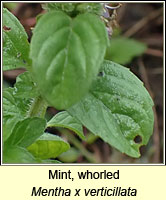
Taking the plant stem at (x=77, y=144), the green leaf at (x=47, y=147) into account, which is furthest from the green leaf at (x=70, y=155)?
the green leaf at (x=47, y=147)

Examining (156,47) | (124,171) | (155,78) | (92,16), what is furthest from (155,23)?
(92,16)

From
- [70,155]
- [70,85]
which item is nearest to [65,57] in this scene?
[70,85]

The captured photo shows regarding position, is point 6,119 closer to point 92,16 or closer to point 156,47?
point 92,16

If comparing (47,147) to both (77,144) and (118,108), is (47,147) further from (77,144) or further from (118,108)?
(77,144)

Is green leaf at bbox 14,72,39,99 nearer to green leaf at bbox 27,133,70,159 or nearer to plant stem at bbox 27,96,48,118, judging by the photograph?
plant stem at bbox 27,96,48,118

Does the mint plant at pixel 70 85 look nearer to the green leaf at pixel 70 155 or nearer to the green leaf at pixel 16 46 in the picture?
the green leaf at pixel 16 46

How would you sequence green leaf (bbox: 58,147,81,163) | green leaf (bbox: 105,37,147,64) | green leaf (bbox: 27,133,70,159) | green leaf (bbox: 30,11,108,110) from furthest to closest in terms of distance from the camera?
green leaf (bbox: 105,37,147,64) < green leaf (bbox: 58,147,81,163) < green leaf (bbox: 27,133,70,159) < green leaf (bbox: 30,11,108,110)

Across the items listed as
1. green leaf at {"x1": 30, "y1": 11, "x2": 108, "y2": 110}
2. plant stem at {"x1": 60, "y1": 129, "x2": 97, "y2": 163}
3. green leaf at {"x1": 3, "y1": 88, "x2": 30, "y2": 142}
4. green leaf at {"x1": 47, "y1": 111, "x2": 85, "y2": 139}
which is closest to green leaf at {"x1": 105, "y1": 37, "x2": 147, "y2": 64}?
plant stem at {"x1": 60, "y1": 129, "x2": 97, "y2": 163}
